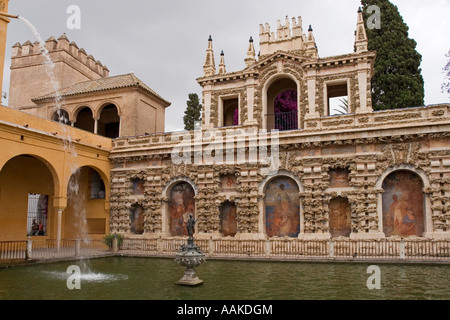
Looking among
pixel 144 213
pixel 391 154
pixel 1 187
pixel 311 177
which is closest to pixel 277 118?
pixel 311 177

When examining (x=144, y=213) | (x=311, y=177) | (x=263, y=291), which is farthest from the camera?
(x=144, y=213)

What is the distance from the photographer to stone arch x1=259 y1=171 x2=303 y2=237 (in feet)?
73.2

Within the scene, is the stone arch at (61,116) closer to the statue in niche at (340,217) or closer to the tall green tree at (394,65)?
the statue in niche at (340,217)

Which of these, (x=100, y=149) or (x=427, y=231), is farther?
(x=100, y=149)

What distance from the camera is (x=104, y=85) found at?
30.3m

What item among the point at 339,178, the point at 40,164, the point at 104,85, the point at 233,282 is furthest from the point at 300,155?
the point at 40,164

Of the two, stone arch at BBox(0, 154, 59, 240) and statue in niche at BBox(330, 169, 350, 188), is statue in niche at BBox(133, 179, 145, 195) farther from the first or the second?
statue in niche at BBox(330, 169, 350, 188)

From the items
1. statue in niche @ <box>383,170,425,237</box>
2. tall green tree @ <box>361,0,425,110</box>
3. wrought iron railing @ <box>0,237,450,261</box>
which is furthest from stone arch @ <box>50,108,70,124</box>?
tall green tree @ <box>361,0,425,110</box>

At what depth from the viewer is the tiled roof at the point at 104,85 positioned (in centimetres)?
2945

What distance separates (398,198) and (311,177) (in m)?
4.53

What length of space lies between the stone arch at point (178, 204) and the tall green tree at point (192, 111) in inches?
593

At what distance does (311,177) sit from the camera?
2189 cm

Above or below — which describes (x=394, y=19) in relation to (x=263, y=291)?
above

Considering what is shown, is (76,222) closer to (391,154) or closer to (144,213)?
(144,213)
